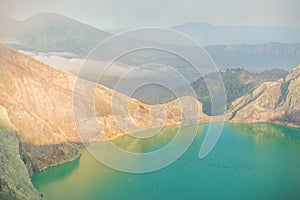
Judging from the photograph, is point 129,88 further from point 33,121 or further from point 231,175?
point 231,175

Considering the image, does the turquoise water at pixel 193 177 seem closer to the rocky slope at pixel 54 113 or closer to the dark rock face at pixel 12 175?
the rocky slope at pixel 54 113

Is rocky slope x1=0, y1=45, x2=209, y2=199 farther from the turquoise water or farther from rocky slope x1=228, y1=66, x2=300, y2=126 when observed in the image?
rocky slope x1=228, y1=66, x2=300, y2=126

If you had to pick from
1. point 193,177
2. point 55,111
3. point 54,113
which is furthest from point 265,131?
point 54,113


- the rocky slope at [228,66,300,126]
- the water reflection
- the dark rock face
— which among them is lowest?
the dark rock face

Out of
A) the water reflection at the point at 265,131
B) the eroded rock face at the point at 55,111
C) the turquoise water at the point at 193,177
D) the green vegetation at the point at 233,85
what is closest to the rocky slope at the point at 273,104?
the water reflection at the point at 265,131

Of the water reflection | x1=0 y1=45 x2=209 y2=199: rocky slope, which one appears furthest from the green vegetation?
x1=0 y1=45 x2=209 y2=199: rocky slope
